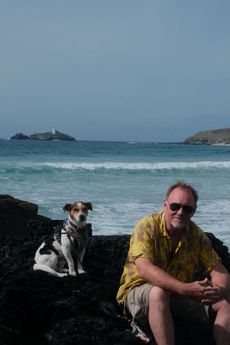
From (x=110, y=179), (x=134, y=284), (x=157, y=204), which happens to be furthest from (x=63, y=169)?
(x=134, y=284)

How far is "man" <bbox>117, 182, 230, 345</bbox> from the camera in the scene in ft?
13.3

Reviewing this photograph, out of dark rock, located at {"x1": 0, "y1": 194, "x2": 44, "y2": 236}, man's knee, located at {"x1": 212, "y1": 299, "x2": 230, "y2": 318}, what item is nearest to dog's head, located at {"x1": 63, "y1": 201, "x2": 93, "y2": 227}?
man's knee, located at {"x1": 212, "y1": 299, "x2": 230, "y2": 318}

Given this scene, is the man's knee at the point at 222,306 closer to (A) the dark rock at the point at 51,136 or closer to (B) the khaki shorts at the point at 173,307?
(B) the khaki shorts at the point at 173,307

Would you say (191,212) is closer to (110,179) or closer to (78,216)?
(78,216)

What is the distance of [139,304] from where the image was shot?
4289 mm

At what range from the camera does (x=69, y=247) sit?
5.75 m

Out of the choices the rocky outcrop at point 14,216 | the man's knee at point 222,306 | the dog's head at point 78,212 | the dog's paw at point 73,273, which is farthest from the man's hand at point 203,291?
the rocky outcrop at point 14,216

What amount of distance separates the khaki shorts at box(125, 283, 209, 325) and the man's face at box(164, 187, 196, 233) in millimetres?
503

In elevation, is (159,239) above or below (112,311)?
above

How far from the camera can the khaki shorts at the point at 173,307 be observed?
4258 mm

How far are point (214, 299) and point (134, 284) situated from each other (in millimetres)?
661

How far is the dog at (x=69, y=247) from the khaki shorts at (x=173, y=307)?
4.52 feet

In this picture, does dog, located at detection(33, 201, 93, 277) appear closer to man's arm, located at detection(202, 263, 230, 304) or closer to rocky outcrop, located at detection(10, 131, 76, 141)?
man's arm, located at detection(202, 263, 230, 304)

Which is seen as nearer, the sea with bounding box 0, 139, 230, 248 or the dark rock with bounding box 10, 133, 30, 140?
the sea with bounding box 0, 139, 230, 248
